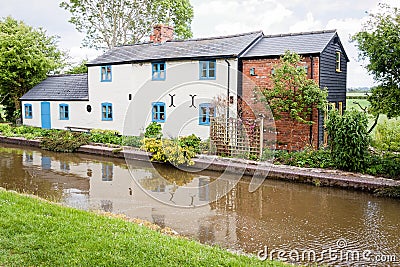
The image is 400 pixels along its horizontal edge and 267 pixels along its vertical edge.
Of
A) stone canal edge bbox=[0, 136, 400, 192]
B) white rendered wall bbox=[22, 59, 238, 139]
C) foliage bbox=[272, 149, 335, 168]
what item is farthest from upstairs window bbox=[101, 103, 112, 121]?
foliage bbox=[272, 149, 335, 168]

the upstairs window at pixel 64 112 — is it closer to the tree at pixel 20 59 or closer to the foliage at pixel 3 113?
the tree at pixel 20 59

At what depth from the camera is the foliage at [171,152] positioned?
1298cm

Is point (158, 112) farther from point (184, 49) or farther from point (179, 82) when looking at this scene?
point (184, 49)

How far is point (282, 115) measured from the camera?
14.0m

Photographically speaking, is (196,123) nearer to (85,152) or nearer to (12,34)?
(85,152)

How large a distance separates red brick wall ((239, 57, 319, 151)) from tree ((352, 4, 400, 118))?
3.57m

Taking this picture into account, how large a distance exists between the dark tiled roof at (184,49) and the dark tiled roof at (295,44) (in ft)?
1.70

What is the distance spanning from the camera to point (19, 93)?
23.8m

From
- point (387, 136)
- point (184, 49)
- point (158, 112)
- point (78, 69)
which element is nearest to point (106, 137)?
point (158, 112)

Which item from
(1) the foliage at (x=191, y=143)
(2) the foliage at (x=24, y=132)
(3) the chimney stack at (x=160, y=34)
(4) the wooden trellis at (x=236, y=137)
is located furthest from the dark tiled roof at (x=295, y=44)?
(2) the foliage at (x=24, y=132)

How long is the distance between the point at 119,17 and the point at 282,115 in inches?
630

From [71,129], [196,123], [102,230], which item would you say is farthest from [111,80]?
[102,230]

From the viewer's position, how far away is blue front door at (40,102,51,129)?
70.0ft

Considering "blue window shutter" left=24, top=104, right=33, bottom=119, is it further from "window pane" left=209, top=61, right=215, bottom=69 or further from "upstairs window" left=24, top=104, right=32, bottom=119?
"window pane" left=209, top=61, right=215, bottom=69
